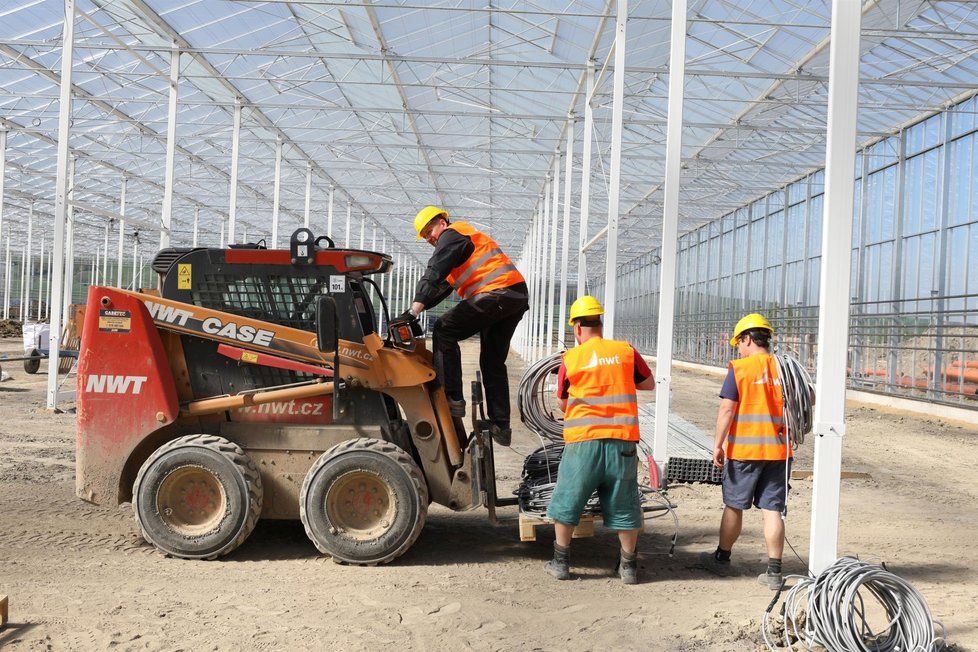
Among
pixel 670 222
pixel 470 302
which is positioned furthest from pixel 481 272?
pixel 670 222

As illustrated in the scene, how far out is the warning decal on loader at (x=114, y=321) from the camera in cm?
599

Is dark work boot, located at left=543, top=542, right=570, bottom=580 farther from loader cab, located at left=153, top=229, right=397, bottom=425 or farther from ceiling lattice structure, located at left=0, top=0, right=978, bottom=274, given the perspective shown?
ceiling lattice structure, located at left=0, top=0, right=978, bottom=274

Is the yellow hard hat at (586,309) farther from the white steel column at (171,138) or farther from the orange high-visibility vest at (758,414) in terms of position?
the white steel column at (171,138)

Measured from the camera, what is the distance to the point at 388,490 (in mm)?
5906

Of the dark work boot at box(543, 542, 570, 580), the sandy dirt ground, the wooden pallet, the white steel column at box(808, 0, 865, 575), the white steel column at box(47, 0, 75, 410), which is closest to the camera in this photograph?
the white steel column at box(808, 0, 865, 575)

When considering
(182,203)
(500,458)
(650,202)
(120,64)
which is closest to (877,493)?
(500,458)

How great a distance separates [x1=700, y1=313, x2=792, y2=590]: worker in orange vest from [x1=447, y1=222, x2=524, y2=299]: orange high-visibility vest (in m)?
1.58

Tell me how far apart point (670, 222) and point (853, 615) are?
481cm

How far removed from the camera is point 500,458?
10891mm

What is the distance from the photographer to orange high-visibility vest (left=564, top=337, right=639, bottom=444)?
18.1ft

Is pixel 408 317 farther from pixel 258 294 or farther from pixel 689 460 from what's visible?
pixel 689 460

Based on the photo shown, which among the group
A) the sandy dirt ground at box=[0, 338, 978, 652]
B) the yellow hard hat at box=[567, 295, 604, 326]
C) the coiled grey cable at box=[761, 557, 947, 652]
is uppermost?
the yellow hard hat at box=[567, 295, 604, 326]

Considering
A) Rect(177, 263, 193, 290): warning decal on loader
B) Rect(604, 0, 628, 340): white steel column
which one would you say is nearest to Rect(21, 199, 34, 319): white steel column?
Rect(604, 0, 628, 340): white steel column

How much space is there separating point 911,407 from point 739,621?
16.9 m
